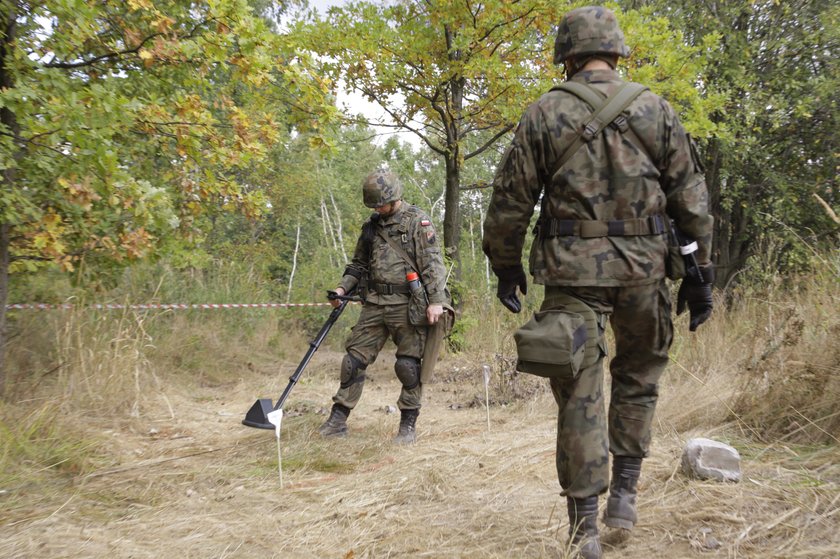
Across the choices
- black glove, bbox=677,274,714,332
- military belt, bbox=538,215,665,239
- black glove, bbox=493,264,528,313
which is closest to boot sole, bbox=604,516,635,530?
black glove, bbox=677,274,714,332

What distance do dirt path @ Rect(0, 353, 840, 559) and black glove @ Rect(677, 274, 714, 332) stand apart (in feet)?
2.69

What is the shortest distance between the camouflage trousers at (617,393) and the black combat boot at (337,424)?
2.62 meters

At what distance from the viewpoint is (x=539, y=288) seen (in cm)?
998

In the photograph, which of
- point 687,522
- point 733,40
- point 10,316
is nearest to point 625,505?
point 687,522

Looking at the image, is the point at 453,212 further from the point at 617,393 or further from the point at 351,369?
the point at 617,393

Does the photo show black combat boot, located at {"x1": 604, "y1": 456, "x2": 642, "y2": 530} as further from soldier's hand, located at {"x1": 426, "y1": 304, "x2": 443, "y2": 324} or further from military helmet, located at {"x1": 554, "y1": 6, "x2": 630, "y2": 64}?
soldier's hand, located at {"x1": 426, "y1": 304, "x2": 443, "y2": 324}

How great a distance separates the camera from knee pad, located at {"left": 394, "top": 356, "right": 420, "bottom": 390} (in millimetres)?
4973

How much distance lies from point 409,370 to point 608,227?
2.69 metres

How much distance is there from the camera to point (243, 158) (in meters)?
5.42

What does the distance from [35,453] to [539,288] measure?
7.40m

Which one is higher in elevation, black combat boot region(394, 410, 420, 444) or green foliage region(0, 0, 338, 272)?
green foliage region(0, 0, 338, 272)

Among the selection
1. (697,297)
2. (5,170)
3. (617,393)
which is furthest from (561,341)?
(5,170)

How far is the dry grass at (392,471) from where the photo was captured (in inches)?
110

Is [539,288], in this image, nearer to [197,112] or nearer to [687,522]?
[197,112]
